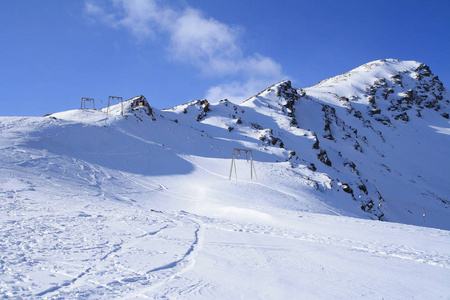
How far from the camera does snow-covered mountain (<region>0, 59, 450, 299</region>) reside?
4.29 meters

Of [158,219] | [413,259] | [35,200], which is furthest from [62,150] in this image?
[413,259]

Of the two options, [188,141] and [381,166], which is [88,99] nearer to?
[188,141]

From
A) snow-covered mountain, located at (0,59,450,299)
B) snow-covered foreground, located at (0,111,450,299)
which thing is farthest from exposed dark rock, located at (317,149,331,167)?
snow-covered foreground, located at (0,111,450,299)

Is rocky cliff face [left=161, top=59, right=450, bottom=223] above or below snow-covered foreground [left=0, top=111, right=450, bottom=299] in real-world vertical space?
above

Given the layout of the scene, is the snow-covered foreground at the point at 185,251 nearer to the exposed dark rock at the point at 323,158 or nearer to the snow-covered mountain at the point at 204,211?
the snow-covered mountain at the point at 204,211

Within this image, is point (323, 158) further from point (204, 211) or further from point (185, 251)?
A: point (185, 251)

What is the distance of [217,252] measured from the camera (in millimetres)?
5801

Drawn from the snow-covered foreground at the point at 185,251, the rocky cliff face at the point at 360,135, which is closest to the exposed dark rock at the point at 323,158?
the rocky cliff face at the point at 360,135

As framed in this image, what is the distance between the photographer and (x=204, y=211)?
1288 centimetres

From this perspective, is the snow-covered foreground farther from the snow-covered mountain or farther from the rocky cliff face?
the rocky cliff face

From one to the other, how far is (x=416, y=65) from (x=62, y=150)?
405ft

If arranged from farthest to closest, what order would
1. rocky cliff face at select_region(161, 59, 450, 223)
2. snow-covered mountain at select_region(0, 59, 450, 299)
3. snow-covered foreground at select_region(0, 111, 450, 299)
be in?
rocky cliff face at select_region(161, 59, 450, 223) < snow-covered mountain at select_region(0, 59, 450, 299) < snow-covered foreground at select_region(0, 111, 450, 299)

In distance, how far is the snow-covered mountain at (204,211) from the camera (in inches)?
169

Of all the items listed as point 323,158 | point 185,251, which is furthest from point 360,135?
point 185,251
